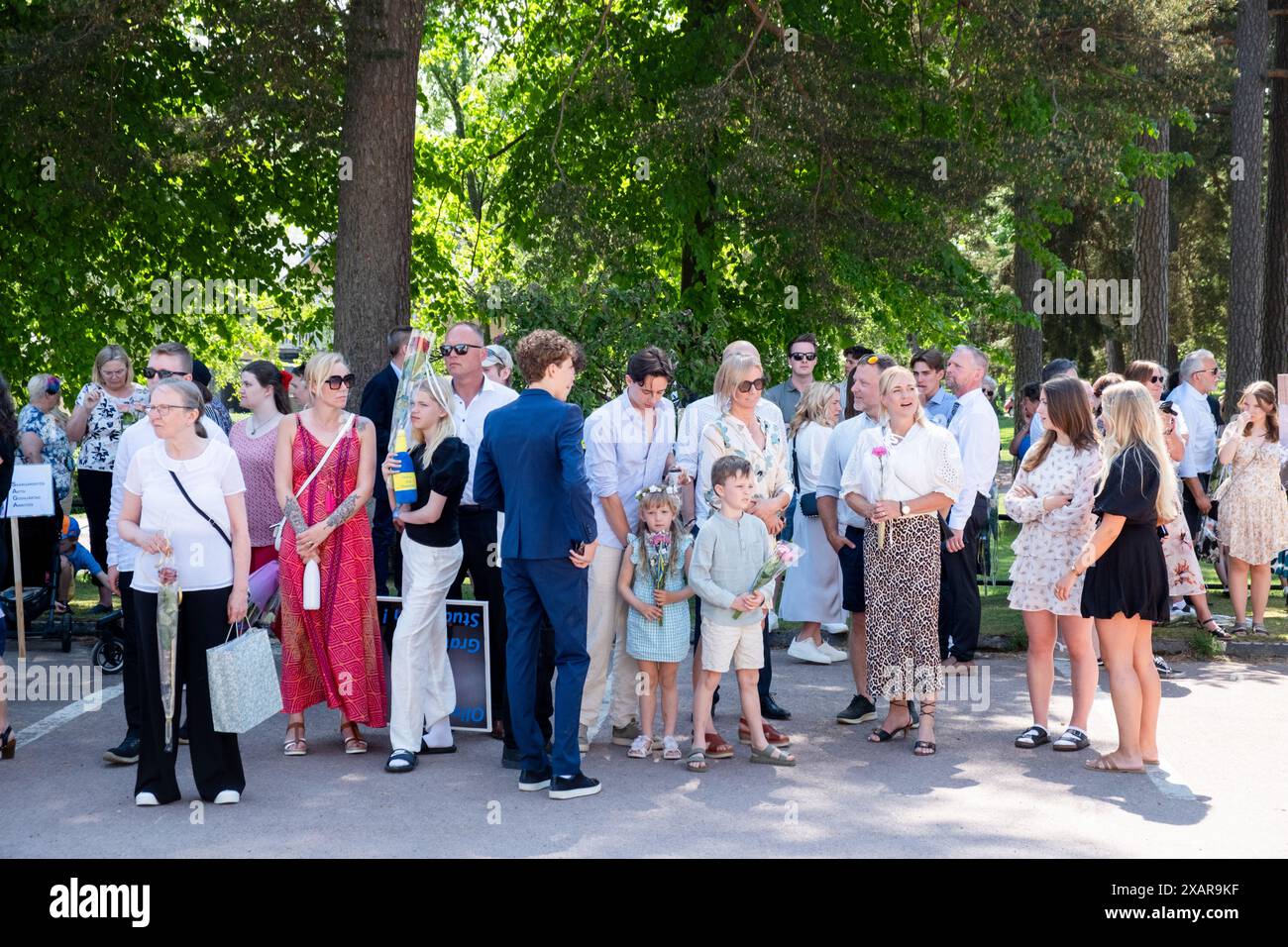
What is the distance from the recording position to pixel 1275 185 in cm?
2175

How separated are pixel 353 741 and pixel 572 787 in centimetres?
154

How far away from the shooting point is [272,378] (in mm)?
7926

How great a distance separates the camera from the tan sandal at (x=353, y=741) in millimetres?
7203

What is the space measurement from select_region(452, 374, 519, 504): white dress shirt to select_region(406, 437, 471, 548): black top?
0.27 m

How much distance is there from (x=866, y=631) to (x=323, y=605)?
2.94 metres

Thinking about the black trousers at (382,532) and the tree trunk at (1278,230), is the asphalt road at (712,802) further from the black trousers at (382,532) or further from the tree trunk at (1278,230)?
the tree trunk at (1278,230)

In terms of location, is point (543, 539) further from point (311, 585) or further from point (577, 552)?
point (311, 585)

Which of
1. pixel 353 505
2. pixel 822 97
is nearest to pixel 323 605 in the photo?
pixel 353 505

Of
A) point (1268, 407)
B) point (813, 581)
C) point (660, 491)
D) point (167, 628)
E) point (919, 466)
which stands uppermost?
point (1268, 407)

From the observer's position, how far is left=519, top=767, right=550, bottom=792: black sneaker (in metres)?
6.45

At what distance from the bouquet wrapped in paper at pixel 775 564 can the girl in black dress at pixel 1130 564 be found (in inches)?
55.8

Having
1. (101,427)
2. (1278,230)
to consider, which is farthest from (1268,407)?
(1278,230)

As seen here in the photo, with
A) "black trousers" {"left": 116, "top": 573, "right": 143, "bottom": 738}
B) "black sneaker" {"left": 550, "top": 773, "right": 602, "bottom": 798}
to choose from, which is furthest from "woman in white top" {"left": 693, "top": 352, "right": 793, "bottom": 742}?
"black trousers" {"left": 116, "top": 573, "right": 143, "bottom": 738}
